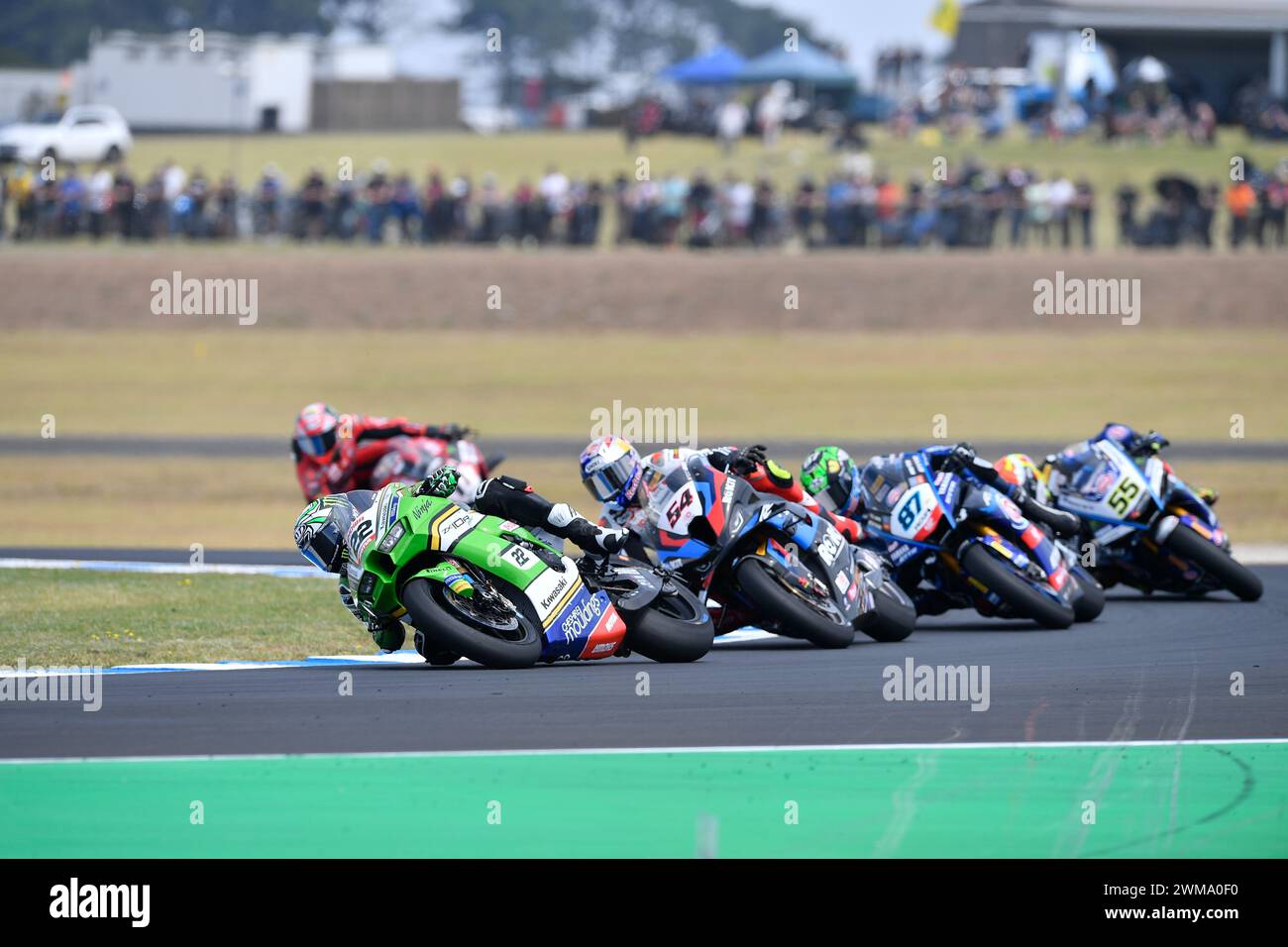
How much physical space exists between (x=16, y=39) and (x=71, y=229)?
56.4 meters

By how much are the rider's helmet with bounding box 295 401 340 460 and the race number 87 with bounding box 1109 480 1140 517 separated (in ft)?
18.1

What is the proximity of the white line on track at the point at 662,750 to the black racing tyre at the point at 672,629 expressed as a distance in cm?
210

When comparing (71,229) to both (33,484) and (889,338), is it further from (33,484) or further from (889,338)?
(33,484)

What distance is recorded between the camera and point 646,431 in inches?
1137

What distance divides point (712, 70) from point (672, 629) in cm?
5469

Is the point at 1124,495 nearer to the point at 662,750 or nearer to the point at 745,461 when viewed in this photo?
the point at 745,461

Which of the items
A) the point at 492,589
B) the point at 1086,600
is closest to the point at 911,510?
the point at 1086,600

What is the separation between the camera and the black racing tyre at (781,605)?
11406 mm

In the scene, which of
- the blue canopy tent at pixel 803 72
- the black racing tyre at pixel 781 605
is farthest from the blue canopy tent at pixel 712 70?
the black racing tyre at pixel 781 605

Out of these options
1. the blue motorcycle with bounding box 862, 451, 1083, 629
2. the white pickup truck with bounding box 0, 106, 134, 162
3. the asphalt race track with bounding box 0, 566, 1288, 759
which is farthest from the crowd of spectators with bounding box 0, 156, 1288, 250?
the asphalt race track with bounding box 0, 566, 1288, 759

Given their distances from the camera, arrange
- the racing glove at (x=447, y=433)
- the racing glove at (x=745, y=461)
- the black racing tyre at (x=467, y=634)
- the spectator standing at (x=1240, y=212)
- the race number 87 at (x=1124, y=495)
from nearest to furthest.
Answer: the black racing tyre at (x=467, y=634) → the racing glove at (x=745, y=461) → the race number 87 at (x=1124, y=495) → the racing glove at (x=447, y=433) → the spectator standing at (x=1240, y=212)

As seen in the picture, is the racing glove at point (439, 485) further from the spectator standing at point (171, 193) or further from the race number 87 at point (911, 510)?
the spectator standing at point (171, 193)
